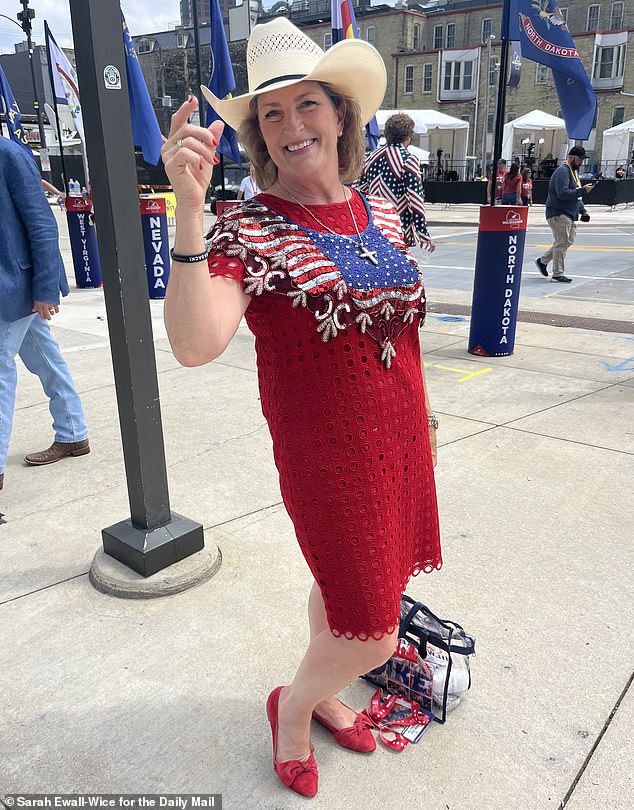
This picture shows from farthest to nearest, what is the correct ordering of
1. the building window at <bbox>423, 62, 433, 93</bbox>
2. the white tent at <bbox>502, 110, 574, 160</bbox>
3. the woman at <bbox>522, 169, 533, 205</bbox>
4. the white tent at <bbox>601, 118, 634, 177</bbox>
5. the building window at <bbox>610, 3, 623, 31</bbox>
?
the building window at <bbox>423, 62, 433, 93</bbox>
the building window at <bbox>610, 3, 623, 31</bbox>
the white tent at <bbox>601, 118, 634, 177</bbox>
the white tent at <bbox>502, 110, 574, 160</bbox>
the woman at <bbox>522, 169, 533, 205</bbox>

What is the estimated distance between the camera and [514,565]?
116 inches

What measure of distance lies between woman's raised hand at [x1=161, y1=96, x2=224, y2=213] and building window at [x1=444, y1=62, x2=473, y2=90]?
51.8m

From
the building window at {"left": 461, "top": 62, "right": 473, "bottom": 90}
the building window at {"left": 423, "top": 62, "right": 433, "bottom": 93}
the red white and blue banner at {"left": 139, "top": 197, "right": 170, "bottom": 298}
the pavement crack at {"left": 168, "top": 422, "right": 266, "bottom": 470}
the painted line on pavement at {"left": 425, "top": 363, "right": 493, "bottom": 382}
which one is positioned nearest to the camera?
the pavement crack at {"left": 168, "top": 422, "right": 266, "bottom": 470}

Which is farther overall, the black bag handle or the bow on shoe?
the black bag handle

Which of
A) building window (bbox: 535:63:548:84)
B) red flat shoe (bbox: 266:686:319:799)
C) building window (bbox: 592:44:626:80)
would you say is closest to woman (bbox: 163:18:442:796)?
red flat shoe (bbox: 266:686:319:799)

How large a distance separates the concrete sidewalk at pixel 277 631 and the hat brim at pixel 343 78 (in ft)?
5.96

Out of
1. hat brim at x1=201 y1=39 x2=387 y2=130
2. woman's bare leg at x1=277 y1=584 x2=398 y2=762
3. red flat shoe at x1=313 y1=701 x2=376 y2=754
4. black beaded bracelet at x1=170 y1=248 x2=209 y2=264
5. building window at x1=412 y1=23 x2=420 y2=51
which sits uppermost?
building window at x1=412 y1=23 x2=420 y2=51

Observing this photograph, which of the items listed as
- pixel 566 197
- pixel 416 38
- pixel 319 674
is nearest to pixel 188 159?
pixel 319 674

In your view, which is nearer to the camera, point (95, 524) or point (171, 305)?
point (171, 305)

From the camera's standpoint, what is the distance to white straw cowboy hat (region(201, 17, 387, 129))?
5.29 feet

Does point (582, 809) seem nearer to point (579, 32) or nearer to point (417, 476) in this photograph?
point (417, 476)

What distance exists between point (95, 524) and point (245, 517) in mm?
757

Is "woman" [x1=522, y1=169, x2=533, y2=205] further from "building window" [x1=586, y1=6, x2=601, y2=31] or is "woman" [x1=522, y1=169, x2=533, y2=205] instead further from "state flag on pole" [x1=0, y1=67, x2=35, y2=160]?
"building window" [x1=586, y1=6, x2=601, y2=31]

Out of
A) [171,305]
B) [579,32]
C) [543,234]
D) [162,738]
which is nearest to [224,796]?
[162,738]
